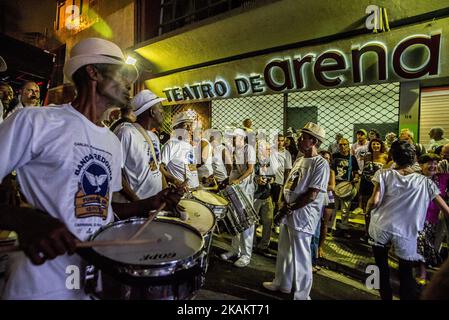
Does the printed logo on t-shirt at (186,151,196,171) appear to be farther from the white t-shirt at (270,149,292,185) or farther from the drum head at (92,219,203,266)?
the drum head at (92,219,203,266)

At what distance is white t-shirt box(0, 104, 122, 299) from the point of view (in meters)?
1.44

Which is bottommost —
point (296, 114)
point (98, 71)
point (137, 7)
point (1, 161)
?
point (1, 161)

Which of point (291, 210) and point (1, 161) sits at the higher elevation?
point (1, 161)

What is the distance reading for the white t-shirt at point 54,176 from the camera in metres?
1.44

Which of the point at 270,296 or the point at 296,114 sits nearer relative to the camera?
the point at 270,296

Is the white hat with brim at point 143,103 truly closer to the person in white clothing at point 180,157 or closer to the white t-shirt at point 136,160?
the white t-shirt at point 136,160

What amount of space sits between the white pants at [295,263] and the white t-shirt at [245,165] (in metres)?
1.57

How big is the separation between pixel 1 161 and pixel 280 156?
A: 6.29 metres

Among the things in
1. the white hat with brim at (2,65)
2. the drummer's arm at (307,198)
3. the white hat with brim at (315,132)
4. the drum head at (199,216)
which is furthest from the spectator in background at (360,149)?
the white hat with brim at (2,65)

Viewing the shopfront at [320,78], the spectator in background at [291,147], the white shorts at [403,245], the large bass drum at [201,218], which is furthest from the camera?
the spectator in background at [291,147]

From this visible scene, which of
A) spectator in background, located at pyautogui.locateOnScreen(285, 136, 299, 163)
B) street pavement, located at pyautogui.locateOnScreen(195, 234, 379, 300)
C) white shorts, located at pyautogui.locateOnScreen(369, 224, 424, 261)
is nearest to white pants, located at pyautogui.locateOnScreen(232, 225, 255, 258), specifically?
street pavement, located at pyautogui.locateOnScreen(195, 234, 379, 300)

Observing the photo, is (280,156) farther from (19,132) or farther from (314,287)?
Answer: (19,132)
